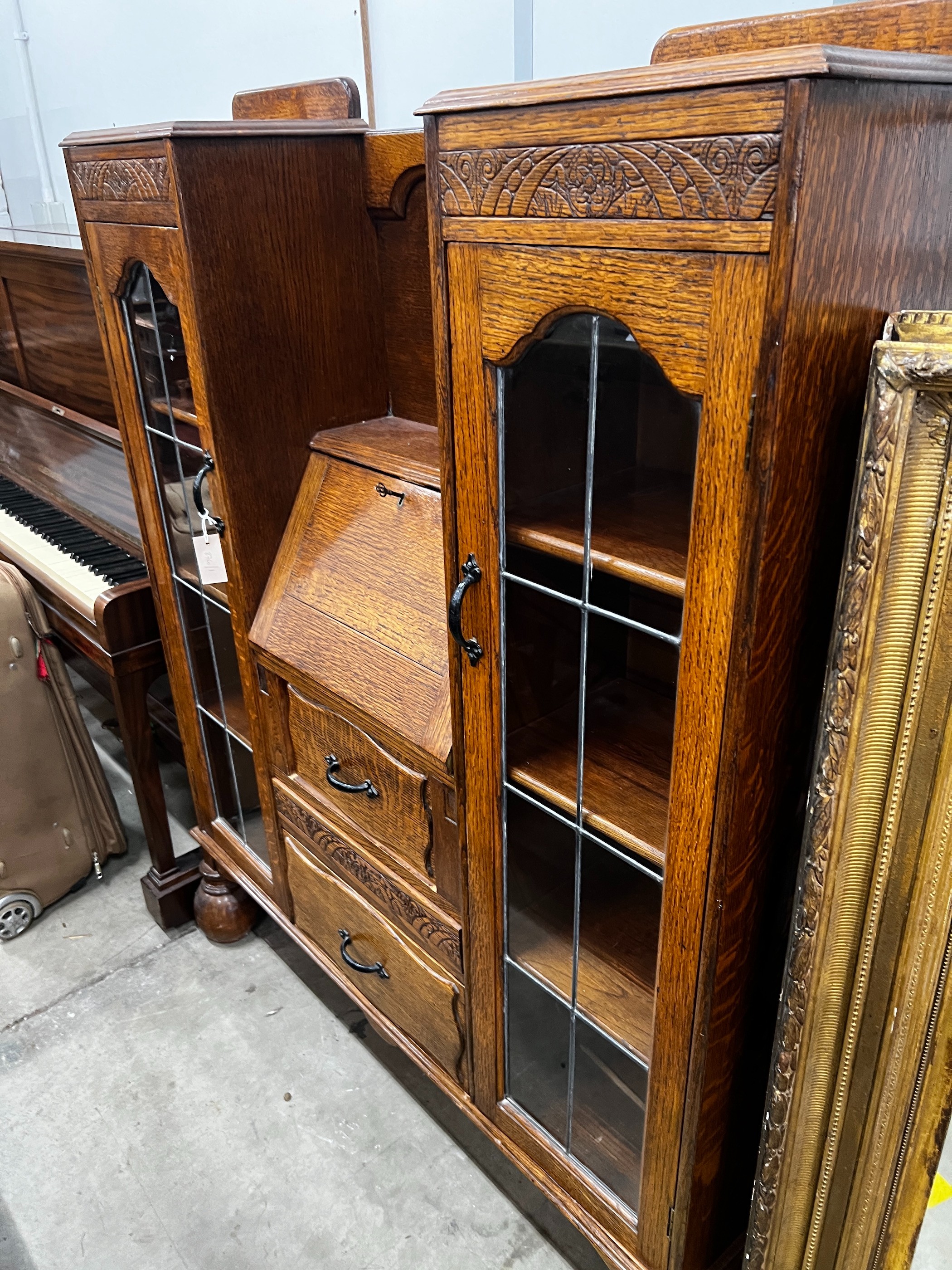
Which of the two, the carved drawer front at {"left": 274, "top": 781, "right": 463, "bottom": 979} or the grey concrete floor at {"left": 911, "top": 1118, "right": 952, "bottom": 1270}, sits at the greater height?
the carved drawer front at {"left": 274, "top": 781, "right": 463, "bottom": 979}

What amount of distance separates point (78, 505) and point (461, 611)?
5.68 ft

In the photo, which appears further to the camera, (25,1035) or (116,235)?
(25,1035)

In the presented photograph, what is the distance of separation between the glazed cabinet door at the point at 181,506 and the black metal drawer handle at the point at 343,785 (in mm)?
307

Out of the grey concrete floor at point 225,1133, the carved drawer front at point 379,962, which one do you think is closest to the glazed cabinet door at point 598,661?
the carved drawer front at point 379,962

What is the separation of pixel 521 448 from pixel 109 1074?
1575 mm

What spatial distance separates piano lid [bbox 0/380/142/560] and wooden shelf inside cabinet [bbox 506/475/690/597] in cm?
144

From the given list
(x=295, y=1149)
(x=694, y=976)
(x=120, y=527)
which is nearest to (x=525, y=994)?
(x=694, y=976)

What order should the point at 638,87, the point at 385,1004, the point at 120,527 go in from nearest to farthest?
the point at 638,87, the point at 385,1004, the point at 120,527

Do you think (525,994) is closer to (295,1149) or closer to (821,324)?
(295,1149)

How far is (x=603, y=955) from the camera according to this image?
1.06 metres

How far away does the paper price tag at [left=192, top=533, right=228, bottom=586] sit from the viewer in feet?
4.96

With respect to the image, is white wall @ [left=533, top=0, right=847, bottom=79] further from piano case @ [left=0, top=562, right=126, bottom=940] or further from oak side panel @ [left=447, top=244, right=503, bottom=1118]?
piano case @ [left=0, top=562, right=126, bottom=940]

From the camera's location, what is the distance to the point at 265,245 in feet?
4.36

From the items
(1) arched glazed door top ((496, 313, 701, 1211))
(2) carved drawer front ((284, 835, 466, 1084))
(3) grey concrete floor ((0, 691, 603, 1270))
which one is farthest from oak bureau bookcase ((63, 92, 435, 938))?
(1) arched glazed door top ((496, 313, 701, 1211))
